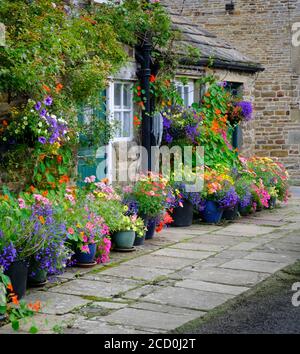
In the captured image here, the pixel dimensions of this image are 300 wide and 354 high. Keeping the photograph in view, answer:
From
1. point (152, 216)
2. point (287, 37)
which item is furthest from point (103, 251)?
point (287, 37)

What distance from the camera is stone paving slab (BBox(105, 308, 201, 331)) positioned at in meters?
5.72

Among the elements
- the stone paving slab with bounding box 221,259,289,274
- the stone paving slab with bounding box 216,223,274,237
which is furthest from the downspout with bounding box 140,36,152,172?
the stone paving slab with bounding box 221,259,289,274

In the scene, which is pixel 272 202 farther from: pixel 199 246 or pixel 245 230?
pixel 199 246

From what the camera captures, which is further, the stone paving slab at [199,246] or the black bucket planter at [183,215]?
the black bucket planter at [183,215]

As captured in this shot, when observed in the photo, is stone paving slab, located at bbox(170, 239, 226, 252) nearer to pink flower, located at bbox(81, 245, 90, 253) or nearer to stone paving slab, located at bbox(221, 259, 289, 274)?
stone paving slab, located at bbox(221, 259, 289, 274)

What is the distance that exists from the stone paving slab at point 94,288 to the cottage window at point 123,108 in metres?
4.03

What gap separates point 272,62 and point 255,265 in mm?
12113

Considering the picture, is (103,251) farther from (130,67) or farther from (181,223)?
(130,67)

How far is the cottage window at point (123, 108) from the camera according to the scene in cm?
1105

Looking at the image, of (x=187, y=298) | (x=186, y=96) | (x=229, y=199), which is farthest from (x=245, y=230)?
(x=187, y=298)

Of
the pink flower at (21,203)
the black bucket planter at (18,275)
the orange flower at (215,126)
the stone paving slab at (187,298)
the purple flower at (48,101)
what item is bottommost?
the stone paving slab at (187,298)

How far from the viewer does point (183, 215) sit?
10977mm

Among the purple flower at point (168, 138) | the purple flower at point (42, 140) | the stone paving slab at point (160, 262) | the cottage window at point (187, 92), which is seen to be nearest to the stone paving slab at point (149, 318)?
the stone paving slab at point (160, 262)

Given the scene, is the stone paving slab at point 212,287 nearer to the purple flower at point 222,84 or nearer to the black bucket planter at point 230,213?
the black bucket planter at point 230,213
